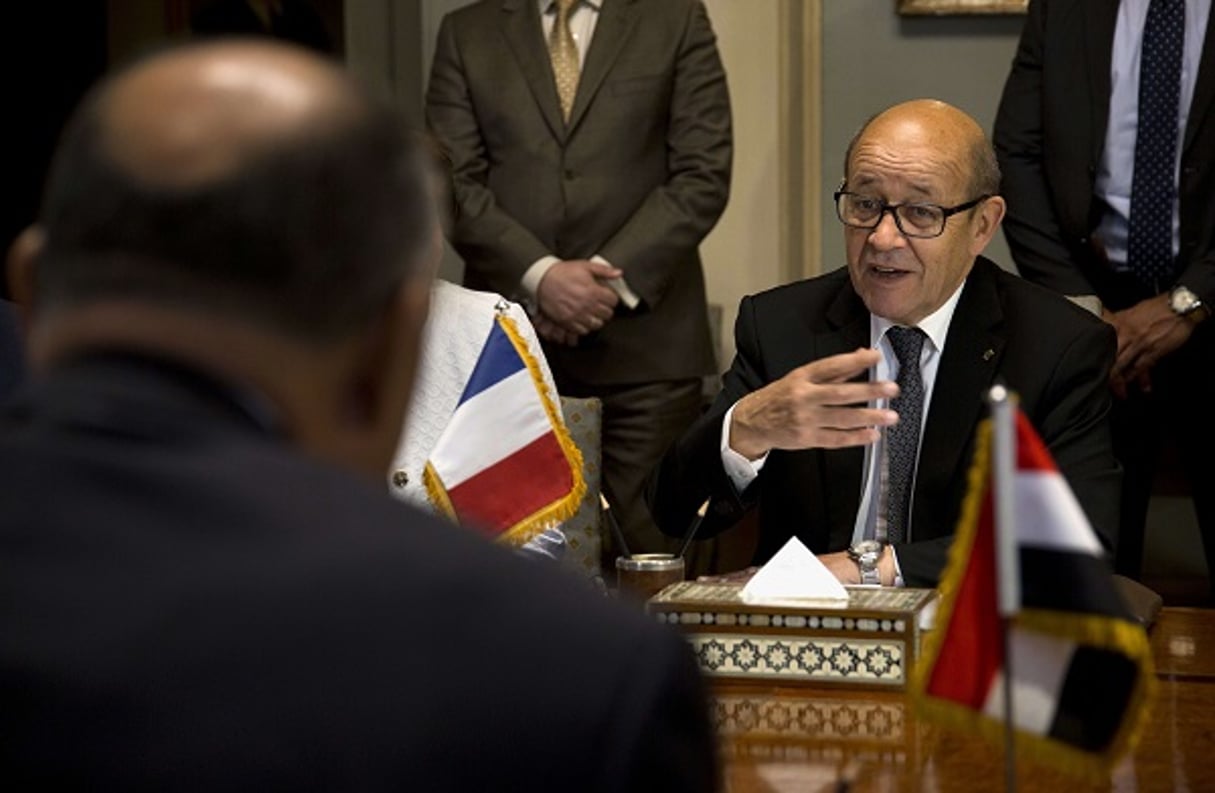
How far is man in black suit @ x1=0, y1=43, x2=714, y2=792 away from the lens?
1.09 metres

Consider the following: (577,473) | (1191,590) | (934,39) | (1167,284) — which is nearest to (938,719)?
(577,473)

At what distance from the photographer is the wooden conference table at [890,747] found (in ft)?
7.56

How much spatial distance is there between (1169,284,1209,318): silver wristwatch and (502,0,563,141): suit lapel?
1.65 metres

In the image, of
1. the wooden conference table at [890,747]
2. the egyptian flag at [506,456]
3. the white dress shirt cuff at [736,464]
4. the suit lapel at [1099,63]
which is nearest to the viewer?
the wooden conference table at [890,747]

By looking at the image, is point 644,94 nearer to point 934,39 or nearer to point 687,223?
point 687,223

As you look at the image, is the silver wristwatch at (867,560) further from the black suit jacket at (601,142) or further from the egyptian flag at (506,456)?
the black suit jacket at (601,142)

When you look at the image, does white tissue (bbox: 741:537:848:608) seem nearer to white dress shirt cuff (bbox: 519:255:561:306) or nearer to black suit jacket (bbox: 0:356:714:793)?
black suit jacket (bbox: 0:356:714:793)

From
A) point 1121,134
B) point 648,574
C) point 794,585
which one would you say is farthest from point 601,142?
point 794,585

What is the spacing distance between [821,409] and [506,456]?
567 mm

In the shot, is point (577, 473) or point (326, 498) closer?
point (326, 498)

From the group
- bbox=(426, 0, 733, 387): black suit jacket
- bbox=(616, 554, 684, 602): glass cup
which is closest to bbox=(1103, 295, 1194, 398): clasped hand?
bbox=(426, 0, 733, 387): black suit jacket

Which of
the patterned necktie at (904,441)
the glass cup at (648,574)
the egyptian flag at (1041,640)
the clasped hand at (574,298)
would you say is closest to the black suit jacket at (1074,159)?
the clasped hand at (574,298)

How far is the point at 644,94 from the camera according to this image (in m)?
5.62

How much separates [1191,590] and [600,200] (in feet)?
6.37
